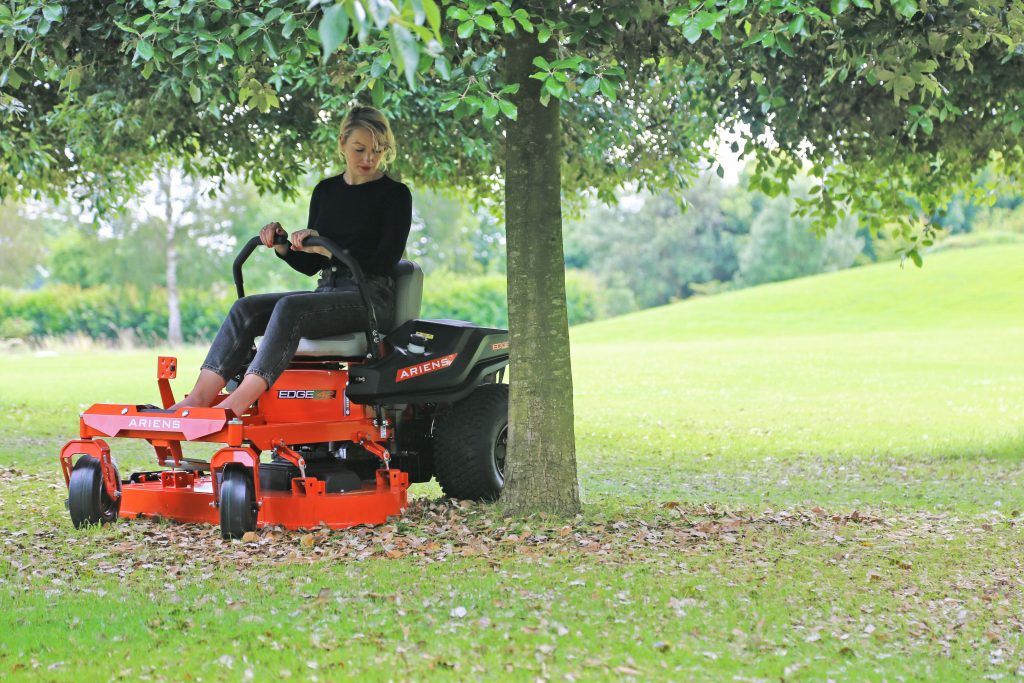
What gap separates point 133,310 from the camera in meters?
48.1

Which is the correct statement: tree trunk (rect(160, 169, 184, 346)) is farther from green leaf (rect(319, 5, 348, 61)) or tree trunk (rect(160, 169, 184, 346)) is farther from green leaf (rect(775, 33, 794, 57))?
green leaf (rect(319, 5, 348, 61))

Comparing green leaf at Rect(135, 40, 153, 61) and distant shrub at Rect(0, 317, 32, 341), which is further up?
green leaf at Rect(135, 40, 153, 61)

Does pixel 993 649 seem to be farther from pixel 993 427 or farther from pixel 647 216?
pixel 647 216

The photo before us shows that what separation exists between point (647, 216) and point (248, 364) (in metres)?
71.0

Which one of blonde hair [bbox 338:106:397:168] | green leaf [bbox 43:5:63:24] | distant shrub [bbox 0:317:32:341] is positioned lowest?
distant shrub [bbox 0:317:32:341]

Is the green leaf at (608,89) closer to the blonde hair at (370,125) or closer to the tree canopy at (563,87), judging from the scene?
the tree canopy at (563,87)

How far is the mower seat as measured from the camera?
7.42 m

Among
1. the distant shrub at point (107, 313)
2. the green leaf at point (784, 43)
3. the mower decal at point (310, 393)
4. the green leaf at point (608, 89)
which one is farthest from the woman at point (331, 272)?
the distant shrub at point (107, 313)

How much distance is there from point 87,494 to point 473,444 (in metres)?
2.45

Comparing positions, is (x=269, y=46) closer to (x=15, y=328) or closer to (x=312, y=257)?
(x=312, y=257)

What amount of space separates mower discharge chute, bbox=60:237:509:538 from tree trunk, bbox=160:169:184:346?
39.5 metres

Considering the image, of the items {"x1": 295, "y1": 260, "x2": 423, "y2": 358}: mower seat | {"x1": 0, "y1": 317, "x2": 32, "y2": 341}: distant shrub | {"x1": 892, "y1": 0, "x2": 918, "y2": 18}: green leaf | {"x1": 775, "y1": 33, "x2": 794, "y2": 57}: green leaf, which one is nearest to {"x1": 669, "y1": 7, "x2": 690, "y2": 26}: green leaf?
{"x1": 775, "y1": 33, "x2": 794, "y2": 57}: green leaf

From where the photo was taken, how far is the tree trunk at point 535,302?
25.1 ft

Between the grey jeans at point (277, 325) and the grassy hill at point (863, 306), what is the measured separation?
124 ft
